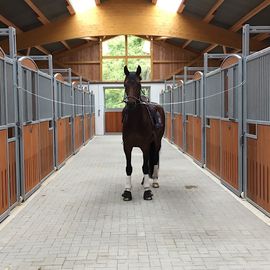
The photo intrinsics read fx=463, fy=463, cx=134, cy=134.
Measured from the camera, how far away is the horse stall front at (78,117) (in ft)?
44.1

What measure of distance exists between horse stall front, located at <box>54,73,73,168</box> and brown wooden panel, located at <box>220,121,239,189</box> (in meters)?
3.52

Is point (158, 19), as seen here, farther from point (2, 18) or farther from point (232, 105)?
point (232, 105)

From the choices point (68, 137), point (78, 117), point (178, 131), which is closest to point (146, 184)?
point (68, 137)

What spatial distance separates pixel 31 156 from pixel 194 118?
490cm

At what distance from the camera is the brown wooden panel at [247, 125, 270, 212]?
5.15 metres

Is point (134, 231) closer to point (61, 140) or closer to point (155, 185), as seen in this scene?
point (155, 185)

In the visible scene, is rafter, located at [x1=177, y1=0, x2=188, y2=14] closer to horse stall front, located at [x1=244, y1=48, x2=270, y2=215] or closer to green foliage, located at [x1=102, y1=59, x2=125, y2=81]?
green foliage, located at [x1=102, y1=59, x2=125, y2=81]

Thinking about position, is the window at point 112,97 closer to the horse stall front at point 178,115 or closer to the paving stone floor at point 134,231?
the horse stall front at point 178,115

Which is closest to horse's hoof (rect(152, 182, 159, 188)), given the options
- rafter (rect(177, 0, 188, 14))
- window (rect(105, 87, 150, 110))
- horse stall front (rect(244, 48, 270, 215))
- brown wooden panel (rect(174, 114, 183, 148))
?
horse stall front (rect(244, 48, 270, 215))

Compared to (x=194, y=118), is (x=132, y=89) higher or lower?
higher

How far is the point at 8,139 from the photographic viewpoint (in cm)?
545

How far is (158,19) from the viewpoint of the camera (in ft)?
51.1

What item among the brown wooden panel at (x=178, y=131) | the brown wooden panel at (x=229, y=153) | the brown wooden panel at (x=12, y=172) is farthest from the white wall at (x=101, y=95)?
the brown wooden panel at (x=12, y=172)

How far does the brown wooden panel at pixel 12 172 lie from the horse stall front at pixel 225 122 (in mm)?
2942
